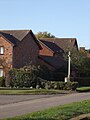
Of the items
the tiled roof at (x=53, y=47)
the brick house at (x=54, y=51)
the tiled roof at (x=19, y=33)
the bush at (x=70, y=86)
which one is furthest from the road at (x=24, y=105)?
the tiled roof at (x=53, y=47)

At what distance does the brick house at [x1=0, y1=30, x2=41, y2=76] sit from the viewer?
55.5 metres

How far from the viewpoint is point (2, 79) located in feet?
169

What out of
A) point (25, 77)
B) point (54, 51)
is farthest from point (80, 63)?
point (25, 77)

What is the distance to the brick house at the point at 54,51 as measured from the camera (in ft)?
214

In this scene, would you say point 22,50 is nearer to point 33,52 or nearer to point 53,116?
point 33,52

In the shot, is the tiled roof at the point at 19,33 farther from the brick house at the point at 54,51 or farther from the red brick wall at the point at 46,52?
the red brick wall at the point at 46,52

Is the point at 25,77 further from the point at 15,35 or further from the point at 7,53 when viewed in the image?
the point at 15,35

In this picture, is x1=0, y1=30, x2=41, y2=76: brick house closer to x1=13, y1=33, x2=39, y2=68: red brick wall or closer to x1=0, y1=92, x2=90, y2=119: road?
x1=13, y1=33, x2=39, y2=68: red brick wall

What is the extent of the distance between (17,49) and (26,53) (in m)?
3.16

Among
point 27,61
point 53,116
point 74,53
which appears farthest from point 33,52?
point 53,116

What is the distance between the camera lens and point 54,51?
7475cm

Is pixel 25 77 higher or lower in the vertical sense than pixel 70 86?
higher

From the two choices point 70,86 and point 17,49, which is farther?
point 17,49

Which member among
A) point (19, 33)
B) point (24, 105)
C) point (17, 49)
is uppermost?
point (19, 33)
